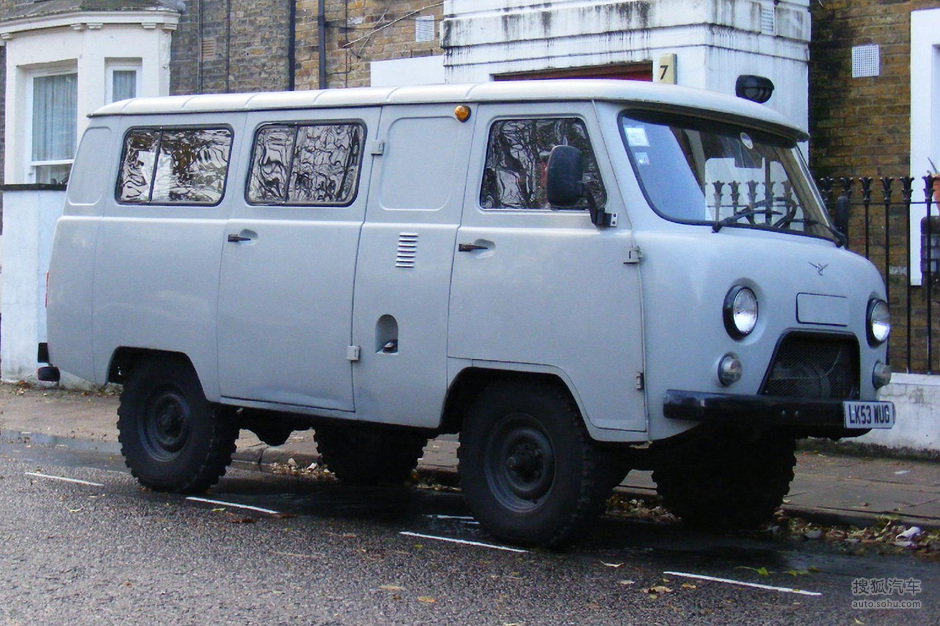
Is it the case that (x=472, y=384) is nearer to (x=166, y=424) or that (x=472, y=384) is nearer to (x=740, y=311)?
(x=740, y=311)

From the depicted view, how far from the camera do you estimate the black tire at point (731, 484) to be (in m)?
8.09

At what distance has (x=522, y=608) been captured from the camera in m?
6.06

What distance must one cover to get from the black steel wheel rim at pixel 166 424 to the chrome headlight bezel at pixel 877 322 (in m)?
A: 4.35

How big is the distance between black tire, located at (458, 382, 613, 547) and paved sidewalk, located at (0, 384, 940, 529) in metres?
1.96

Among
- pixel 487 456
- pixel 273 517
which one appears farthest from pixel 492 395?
pixel 273 517

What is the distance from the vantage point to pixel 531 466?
7457 mm

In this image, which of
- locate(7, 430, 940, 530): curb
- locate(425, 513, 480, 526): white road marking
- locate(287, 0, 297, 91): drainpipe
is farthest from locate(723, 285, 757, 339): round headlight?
locate(287, 0, 297, 91): drainpipe

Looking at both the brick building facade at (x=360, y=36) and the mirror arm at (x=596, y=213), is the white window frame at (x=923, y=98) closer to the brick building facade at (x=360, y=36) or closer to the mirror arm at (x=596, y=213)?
the brick building facade at (x=360, y=36)

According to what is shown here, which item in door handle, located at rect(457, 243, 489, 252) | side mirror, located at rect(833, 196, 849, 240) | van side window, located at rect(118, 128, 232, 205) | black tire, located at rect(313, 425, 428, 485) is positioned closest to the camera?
door handle, located at rect(457, 243, 489, 252)

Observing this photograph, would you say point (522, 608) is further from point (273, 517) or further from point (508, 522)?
point (273, 517)

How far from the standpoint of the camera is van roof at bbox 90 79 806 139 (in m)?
7.42

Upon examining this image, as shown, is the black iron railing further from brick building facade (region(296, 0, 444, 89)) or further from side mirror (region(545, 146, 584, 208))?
side mirror (region(545, 146, 584, 208))

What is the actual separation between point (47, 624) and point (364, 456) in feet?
14.5

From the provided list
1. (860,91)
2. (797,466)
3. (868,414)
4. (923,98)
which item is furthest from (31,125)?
(868,414)
